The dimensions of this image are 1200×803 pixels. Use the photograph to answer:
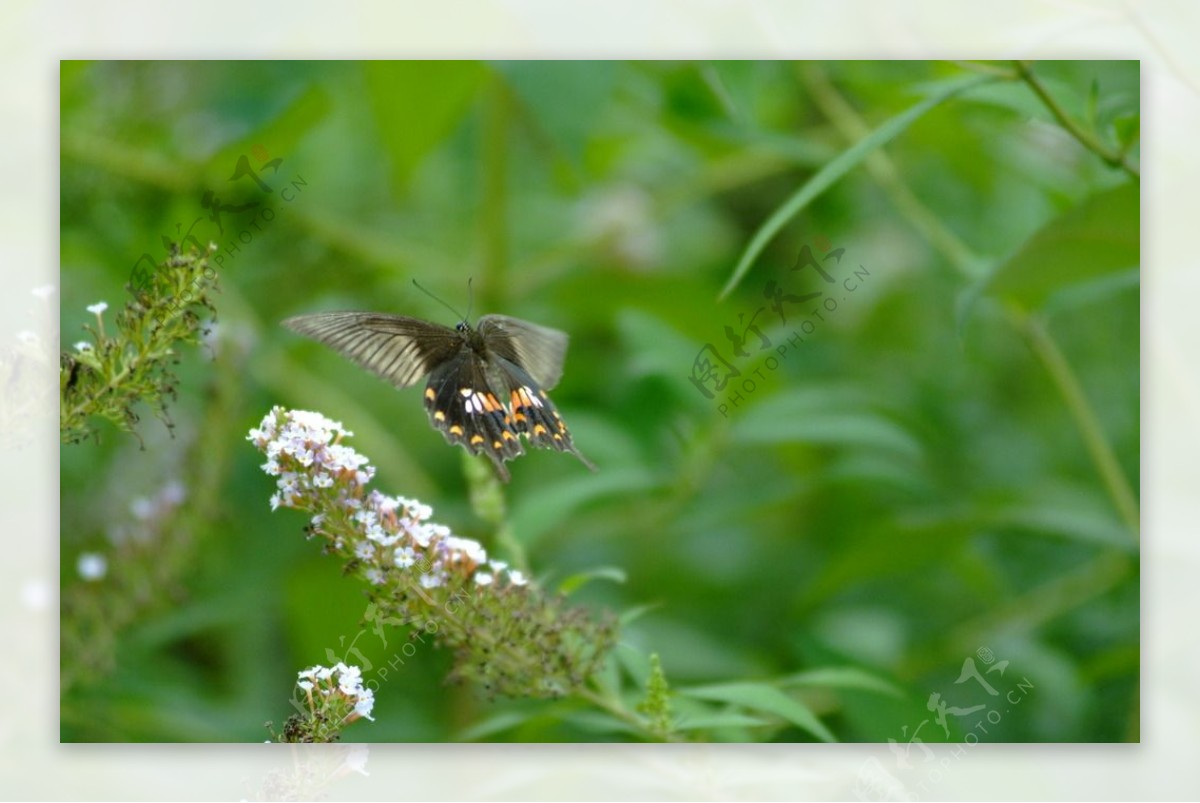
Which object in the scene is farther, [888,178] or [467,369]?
[888,178]

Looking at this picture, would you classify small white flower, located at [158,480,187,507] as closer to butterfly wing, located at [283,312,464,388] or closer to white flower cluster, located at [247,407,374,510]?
butterfly wing, located at [283,312,464,388]

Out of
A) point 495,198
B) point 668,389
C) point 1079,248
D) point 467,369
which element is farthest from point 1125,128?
point 495,198

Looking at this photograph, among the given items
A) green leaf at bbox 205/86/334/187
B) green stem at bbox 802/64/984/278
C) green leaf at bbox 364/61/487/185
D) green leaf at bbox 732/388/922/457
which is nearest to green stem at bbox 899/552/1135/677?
green leaf at bbox 732/388/922/457

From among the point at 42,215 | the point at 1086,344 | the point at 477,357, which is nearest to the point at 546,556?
the point at 477,357

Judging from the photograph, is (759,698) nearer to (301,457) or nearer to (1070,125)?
(301,457)

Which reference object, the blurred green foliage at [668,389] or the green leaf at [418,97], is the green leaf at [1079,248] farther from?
the green leaf at [418,97]

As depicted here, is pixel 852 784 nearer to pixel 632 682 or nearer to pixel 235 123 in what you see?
pixel 632 682

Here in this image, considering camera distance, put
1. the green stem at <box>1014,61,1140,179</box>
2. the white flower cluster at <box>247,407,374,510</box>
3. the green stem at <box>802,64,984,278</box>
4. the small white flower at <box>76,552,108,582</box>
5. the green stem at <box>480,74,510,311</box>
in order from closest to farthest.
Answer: the white flower cluster at <box>247,407,374,510</box>
the green stem at <box>1014,61,1140,179</box>
the small white flower at <box>76,552,108,582</box>
the green stem at <box>802,64,984,278</box>
the green stem at <box>480,74,510,311</box>
